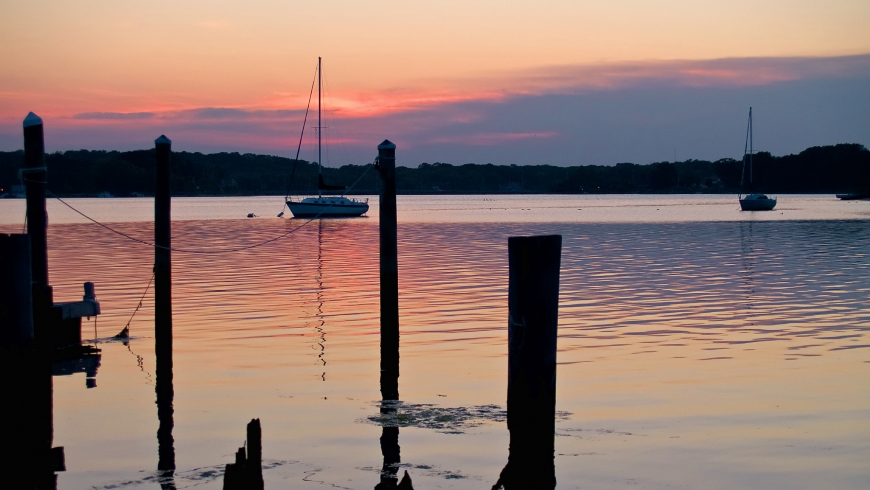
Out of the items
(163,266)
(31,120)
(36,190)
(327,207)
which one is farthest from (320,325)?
(327,207)

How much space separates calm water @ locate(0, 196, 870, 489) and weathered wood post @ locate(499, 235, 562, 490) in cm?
101

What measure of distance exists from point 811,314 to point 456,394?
10.8 meters

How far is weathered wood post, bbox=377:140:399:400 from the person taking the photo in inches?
566

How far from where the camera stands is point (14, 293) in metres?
9.34

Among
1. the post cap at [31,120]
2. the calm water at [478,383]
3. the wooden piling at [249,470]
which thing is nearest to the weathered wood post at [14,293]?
the calm water at [478,383]

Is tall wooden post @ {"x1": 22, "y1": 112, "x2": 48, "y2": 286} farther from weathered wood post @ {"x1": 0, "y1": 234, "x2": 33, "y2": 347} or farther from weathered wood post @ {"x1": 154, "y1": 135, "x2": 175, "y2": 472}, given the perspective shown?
weathered wood post @ {"x1": 0, "y1": 234, "x2": 33, "y2": 347}

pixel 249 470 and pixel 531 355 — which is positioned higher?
pixel 531 355

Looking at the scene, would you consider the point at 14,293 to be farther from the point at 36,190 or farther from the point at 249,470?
the point at 36,190

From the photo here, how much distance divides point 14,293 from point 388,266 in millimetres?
6522

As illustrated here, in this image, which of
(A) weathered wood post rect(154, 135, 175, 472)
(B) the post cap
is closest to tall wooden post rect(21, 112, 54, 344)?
(B) the post cap

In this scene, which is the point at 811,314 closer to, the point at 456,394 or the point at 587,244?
the point at 456,394

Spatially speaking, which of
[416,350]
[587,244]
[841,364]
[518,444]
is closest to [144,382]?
[416,350]

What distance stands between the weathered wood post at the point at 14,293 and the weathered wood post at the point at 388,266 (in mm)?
5525

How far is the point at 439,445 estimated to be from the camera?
10.5m
